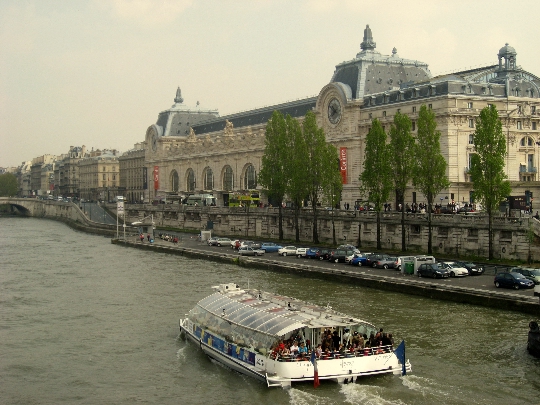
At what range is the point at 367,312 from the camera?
46375 millimetres

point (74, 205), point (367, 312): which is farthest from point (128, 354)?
point (74, 205)

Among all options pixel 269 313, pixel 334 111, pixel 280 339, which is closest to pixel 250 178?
pixel 334 111

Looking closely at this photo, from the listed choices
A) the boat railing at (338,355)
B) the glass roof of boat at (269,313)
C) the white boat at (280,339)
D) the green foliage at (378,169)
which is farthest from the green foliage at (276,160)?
the boat railing at (338,355)

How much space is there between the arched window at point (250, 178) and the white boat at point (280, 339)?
3444 inches

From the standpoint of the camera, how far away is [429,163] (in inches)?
2746

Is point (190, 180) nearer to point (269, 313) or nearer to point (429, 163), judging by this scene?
point (429, 163)

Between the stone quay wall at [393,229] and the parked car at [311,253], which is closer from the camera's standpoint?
the stone quay wall at [393,229]

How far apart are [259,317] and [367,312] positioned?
42.0 feet

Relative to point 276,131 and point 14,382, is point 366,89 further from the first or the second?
point 14,382

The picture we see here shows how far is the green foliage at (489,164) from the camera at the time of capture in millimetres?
62719

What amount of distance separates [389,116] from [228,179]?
46.6 metres

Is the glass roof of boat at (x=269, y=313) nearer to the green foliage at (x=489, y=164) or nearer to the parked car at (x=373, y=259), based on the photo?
the parked car at (x=373, y=259)

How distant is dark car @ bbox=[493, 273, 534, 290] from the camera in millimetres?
49031

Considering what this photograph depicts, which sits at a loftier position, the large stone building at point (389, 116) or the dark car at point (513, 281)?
the large stone building at point (389, 116)
